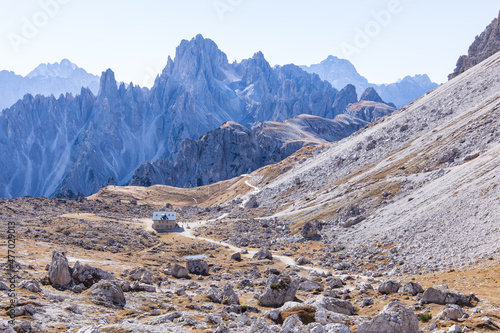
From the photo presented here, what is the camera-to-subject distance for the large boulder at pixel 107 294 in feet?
120

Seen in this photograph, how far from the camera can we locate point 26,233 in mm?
75500

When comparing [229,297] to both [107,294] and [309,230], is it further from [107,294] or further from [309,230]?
[309,230]

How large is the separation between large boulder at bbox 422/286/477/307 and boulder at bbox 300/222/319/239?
54.9 meters

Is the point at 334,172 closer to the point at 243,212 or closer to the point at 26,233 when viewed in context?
the point at 243,212

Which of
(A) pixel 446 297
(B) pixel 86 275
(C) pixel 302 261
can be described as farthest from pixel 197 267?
(A) pixel 446 297

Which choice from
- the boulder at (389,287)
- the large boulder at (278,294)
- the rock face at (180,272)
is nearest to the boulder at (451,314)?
the boulder at (389,287)

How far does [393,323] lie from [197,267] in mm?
41434

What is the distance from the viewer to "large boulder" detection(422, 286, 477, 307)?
36.5 m

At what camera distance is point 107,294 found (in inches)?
1468

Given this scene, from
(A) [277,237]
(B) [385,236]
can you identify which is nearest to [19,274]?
(B) [385,236]

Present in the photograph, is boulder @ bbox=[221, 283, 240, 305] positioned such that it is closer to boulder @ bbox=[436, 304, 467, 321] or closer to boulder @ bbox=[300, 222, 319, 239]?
boulder @ bbox=[436, 304, 467, 321]

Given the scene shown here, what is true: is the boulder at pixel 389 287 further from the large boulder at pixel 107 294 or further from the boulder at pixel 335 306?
the large boulder at pixel 107 294

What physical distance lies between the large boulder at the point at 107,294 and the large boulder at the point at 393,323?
71.1ft

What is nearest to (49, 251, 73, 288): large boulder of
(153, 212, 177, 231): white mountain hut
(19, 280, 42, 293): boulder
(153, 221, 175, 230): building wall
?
(19, 280, 42, 293): boulder
